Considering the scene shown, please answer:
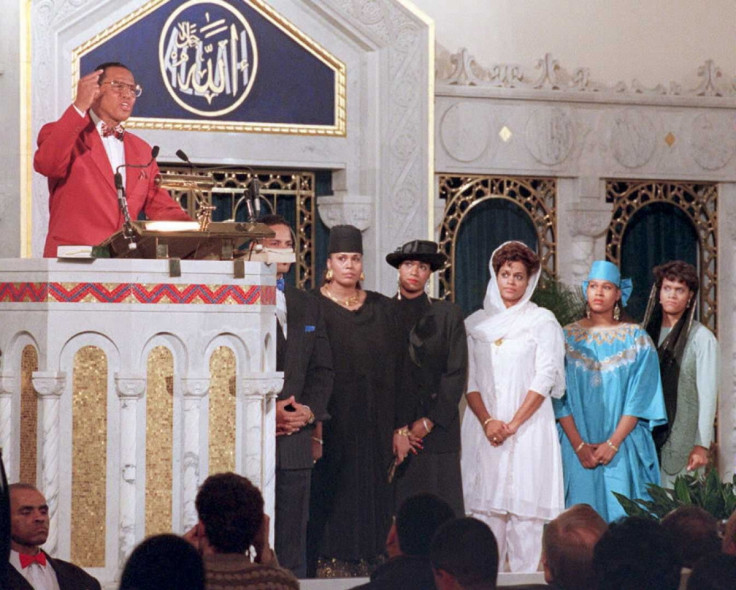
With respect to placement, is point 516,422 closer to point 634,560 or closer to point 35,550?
point 35,550

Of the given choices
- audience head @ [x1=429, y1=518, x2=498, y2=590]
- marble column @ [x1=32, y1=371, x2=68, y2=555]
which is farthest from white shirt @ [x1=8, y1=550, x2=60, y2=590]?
audience head @ [x1=429, y1=518, x2=498, y2=590]

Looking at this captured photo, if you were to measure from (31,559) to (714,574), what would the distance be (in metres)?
1.83

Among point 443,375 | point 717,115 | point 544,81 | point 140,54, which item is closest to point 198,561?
point 443,375

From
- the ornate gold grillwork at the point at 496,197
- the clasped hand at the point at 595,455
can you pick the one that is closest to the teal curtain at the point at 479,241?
the ornate gold grillwork at the point at 496,197

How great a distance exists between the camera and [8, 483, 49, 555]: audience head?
13.2 feet

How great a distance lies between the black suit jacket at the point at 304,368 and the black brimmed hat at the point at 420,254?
0.73 meters

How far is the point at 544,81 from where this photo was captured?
8.92 meters

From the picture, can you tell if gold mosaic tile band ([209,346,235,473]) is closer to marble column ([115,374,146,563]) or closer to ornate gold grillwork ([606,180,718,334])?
marble column ([115,374,146,563])

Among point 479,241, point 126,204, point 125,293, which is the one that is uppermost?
point 479,241

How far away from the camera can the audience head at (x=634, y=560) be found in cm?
326

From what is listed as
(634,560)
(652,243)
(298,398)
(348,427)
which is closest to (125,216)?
(298,398)

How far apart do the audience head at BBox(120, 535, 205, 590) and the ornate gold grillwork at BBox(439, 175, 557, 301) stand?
5814 millimetres

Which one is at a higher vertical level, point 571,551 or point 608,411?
point 608,411

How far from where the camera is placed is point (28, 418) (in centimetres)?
451
